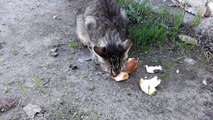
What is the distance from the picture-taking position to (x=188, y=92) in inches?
166

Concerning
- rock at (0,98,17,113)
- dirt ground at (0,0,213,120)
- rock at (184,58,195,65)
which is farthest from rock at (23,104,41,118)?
rock at (184,58,195,65)

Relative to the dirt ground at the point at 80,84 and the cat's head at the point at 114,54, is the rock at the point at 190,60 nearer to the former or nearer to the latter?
the dirt ground at the point at 80,84

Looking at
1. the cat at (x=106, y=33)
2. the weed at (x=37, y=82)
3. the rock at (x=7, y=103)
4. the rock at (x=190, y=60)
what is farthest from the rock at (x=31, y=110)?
the rock at (x=190, y=60)

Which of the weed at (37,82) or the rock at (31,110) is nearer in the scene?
the rock at (31,110)

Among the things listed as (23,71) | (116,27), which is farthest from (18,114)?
(116,27)

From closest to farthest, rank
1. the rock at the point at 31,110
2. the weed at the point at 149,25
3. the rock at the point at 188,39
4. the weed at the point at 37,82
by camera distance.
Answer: the rock at the point at 31,110 < the weed at the point at 37,82 < the weed at the point at 149,25 < the rock at the point at 188,39

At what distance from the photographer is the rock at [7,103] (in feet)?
12.9

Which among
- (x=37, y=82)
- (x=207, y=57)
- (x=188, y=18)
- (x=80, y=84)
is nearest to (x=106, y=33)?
(x=80, y=84)

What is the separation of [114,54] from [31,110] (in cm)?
114

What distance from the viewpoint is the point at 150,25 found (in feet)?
16.6

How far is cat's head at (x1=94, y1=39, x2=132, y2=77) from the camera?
3.95 m

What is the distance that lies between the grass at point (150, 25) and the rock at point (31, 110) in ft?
5.48

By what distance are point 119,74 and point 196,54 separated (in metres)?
1.30

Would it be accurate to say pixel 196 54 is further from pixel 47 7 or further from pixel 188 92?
pixel 47 7
